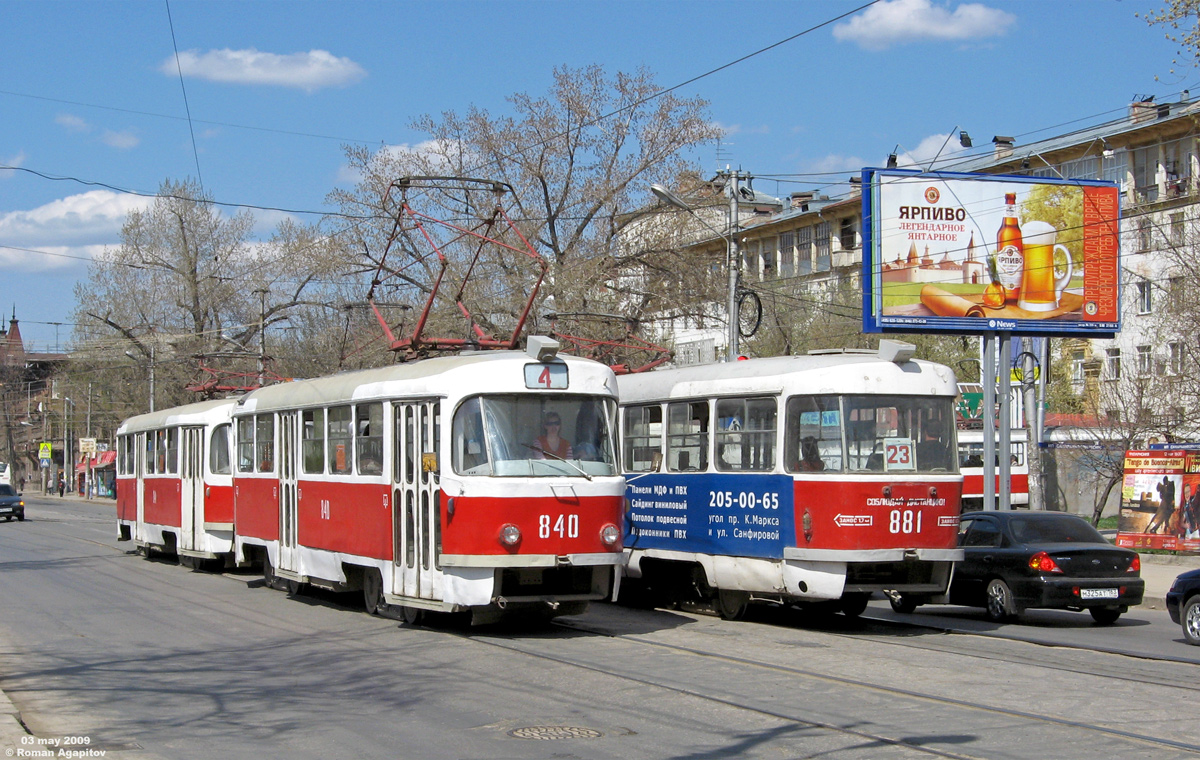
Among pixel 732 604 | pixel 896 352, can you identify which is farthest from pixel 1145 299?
pixel 732 604

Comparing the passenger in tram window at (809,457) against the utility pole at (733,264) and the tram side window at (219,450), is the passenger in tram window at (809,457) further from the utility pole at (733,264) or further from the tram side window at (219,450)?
the tram side window at (219,450)

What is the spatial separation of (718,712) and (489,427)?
5.00 metres

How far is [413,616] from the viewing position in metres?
14.5

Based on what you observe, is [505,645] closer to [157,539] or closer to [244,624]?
[244,624]

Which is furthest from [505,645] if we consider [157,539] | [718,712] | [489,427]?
[157,539]

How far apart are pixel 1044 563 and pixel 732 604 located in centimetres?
369

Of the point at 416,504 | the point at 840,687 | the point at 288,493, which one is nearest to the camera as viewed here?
the point at 840,687

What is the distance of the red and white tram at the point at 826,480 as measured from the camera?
13.8m

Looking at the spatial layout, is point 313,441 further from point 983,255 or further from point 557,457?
point 983,255

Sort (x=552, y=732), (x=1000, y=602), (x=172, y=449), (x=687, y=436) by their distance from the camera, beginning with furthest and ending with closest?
1. (x=172, y=449)
2. (x=687, y=436)
3. (x=1000, y=602)
4. (x=552, y=732)

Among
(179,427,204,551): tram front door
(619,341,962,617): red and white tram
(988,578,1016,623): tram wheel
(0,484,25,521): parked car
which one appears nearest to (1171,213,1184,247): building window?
(988,578,1016,623): tram wheel

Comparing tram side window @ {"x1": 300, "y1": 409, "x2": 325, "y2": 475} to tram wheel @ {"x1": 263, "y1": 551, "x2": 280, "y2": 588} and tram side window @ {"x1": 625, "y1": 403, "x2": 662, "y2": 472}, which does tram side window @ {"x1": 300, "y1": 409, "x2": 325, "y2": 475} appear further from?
tram side window @ {"x1": 625, "y1": 403, "x2": 662, "y2": 472}

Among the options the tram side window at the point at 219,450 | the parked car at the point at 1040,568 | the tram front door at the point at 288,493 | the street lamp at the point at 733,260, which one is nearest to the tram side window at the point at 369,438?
the tram front door at the point at 288,493

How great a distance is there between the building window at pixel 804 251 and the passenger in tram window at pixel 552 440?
183 ft
